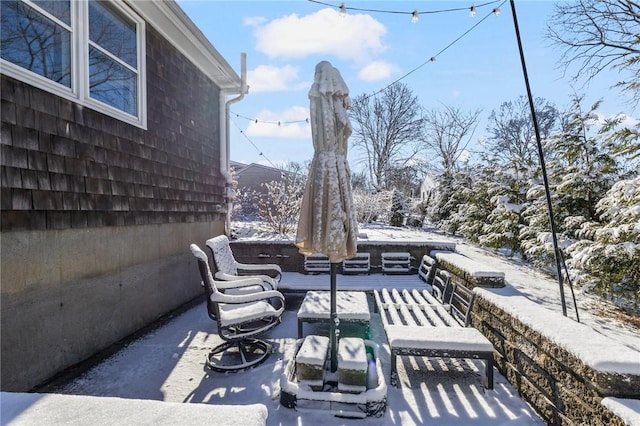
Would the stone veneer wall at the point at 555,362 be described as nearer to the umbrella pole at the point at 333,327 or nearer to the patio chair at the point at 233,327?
the umbrella pole at the point at 333,327

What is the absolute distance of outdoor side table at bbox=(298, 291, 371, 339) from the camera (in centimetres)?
336

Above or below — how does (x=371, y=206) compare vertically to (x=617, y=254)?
above

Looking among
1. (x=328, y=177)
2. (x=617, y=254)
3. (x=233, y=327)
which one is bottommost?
(x=233, y=327)

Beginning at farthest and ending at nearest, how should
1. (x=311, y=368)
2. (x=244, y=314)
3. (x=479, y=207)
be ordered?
1. (x=479, y=207)
2. (x=244, y=314)
3. (x=311, y=368)

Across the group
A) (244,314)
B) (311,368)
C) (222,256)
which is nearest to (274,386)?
→ (311,368)

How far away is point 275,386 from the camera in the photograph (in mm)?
2764

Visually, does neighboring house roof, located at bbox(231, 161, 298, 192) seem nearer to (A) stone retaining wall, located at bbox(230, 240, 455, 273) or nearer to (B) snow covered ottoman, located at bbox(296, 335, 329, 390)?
(A) stone retaining wall, located at bbox(230, 240, 455, 273)

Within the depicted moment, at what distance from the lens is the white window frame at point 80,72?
2.84m

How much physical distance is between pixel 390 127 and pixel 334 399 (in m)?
24.2

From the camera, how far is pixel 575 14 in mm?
8812

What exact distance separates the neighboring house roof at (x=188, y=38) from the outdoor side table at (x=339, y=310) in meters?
4.36

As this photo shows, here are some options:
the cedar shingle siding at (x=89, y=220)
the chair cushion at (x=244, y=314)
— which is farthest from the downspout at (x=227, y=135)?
the chair cushion at (x=244, y=314)

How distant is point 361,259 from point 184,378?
11.5ft

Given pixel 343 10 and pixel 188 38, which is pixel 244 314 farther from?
pixel 343 10
